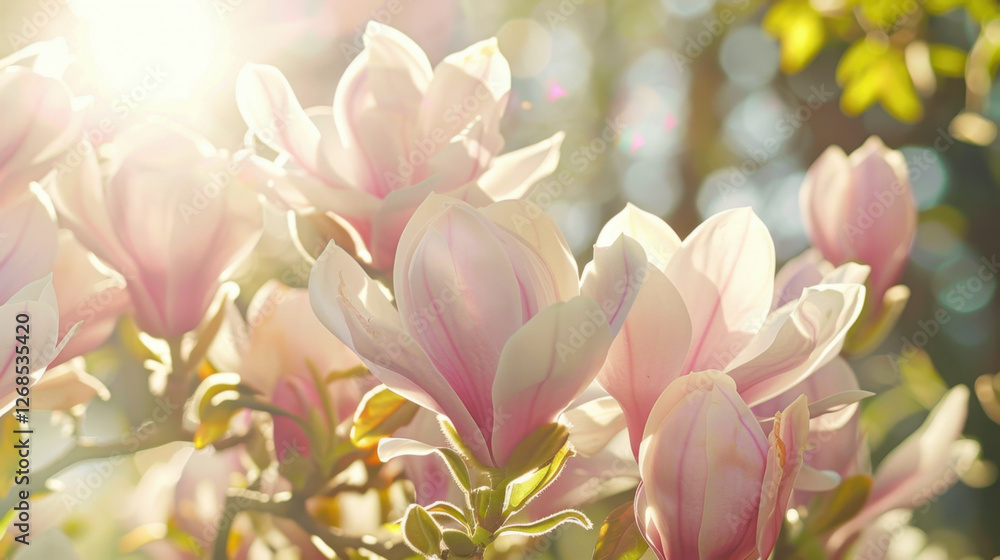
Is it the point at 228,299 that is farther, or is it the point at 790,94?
the point at 790,94

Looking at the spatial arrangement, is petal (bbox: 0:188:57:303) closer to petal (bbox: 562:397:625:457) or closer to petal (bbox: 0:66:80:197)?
petal (bbox: 0:66:80:197)

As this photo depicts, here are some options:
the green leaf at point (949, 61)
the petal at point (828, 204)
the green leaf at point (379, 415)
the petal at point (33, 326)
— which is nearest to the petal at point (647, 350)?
the green leaf at point (379, 415)

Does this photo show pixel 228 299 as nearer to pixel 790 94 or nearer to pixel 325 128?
pixel 325 128

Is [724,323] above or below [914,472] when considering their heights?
above

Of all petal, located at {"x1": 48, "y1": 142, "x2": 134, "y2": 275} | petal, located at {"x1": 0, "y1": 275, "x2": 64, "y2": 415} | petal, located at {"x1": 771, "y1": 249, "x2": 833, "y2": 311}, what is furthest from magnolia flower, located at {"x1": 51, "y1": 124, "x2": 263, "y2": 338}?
petal, located at {"x1": 771, "y1": 249, "x2": 833, "y2": 311}

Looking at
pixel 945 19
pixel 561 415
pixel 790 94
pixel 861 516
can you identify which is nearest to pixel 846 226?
pixel 861 516

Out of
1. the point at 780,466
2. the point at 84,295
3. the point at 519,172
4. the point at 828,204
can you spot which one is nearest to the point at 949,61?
the point at 828,204

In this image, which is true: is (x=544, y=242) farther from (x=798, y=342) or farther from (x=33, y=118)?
(x=33, y=118)
